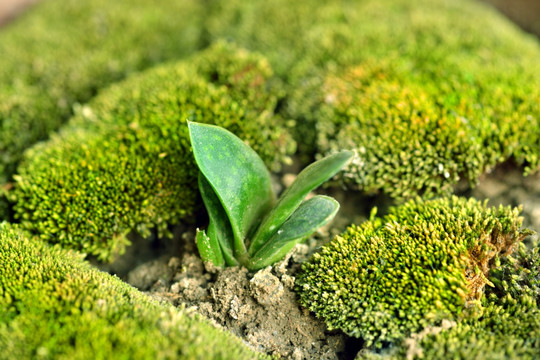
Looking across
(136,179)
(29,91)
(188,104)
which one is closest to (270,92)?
(188,104)

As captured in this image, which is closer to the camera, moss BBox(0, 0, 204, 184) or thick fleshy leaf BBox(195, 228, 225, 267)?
thick fleshy leaf BBox(195, 228, 225, 267)

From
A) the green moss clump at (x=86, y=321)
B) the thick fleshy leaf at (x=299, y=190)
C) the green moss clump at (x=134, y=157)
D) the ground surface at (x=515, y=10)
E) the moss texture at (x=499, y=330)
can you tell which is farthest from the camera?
the ground surface at (x=515, y=10)

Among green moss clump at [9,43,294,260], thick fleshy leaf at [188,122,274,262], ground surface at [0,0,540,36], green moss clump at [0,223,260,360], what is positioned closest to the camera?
green moss clump at [0,223,260,360]

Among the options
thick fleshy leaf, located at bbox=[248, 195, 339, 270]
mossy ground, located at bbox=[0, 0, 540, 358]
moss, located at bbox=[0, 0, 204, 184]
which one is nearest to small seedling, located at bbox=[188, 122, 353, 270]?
thick fleshy leaf, located at bbox=[248, 195, 339, 270]

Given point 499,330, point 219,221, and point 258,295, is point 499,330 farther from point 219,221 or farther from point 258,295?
point 219,221

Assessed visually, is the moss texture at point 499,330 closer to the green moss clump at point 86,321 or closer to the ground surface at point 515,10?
the green moss clump at point 86,321

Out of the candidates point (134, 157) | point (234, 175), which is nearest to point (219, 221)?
point (234, 175)

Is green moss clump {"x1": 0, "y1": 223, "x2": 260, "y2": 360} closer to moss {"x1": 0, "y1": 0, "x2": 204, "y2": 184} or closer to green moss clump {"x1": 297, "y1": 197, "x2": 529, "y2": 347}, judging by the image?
green moss clump {"x1": 297, "y1": 197, "x2": 529, "y2": 347}

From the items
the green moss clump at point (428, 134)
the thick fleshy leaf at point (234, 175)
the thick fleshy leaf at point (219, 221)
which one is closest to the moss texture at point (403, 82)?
the green moss clump at point (428, 134)

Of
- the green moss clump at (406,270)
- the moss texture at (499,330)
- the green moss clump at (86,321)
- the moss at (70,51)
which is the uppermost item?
the moss at (70,51)
